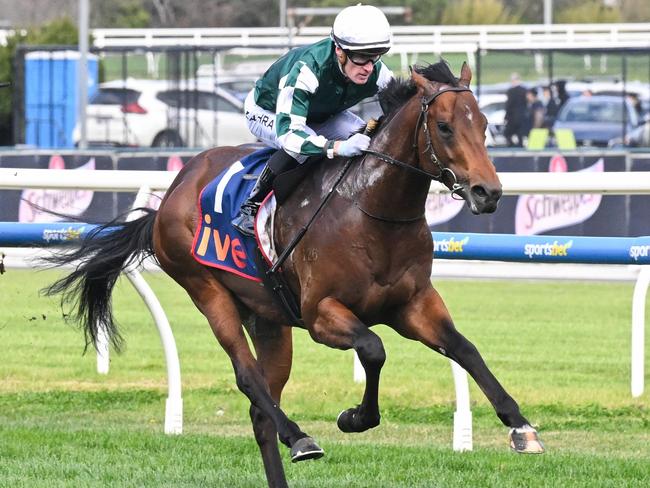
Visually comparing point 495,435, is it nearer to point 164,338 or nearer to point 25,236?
point 164,338

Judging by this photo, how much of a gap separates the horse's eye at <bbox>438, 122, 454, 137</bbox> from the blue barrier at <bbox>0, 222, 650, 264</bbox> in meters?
1.72

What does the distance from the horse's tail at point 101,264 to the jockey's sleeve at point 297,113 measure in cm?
125

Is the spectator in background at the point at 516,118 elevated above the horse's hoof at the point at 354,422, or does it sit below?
above

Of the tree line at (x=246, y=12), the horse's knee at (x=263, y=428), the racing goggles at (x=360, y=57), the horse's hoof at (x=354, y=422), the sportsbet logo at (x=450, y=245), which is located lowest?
the horse's knee at (x=263, y=428)

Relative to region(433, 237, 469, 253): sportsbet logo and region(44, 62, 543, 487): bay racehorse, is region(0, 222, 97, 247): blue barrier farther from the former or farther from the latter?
region(433, 237, 469, 253): sportsbet logo

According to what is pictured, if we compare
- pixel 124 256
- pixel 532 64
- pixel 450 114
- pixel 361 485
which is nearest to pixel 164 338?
pixel 124 256

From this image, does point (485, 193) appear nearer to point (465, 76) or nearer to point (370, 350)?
point (465, 76)

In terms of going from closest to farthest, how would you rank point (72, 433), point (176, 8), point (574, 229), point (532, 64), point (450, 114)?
point (450, 114), point (72, 433), point (574, 229), point (532, 64), point (176, 8)

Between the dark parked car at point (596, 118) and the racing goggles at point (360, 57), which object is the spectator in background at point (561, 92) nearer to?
the dark parked car at point (596, 118)

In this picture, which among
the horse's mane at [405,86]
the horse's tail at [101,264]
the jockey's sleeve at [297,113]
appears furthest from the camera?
the horse's tail at [101,264]

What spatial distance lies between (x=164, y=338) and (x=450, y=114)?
7.91ft

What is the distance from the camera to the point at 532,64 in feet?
75.3

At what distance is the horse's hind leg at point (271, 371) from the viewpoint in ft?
17.6

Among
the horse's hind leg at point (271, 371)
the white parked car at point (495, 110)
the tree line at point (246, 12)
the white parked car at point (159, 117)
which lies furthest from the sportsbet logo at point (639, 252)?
the tree line at point (246, 12)
